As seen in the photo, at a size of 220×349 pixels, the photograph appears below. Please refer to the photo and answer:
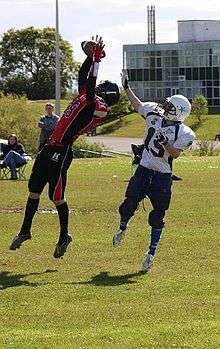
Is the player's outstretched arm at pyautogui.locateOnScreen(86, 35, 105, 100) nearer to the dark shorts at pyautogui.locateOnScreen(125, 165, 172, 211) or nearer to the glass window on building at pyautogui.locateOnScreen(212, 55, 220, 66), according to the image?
the dark shorts at pyautogui.locateOnScreen(125, 165, 172, 211)

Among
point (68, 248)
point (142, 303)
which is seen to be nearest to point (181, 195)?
point (68, 248)

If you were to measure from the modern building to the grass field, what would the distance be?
85.3 meters

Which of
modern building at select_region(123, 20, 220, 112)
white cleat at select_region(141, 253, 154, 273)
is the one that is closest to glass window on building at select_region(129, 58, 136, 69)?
modern building at select_region(123, 20, 220, 112)

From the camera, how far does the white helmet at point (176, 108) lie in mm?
10516

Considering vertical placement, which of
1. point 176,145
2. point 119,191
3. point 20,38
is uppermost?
point 20,38

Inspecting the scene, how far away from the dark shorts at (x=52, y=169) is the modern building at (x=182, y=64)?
89.6m

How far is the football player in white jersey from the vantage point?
34.3 ft

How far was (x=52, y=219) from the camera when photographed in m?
15.3

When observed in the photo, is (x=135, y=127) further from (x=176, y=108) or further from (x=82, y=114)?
(x=176, y=108)

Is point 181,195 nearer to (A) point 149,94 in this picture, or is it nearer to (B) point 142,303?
(B) point 142,303

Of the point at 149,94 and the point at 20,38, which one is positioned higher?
the point at 20,38

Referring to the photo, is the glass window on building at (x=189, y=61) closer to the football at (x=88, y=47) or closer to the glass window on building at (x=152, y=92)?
the glass window on building at (x=152, y=92)

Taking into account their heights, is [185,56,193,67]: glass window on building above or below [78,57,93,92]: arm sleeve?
above

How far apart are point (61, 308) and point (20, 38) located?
93.0m
